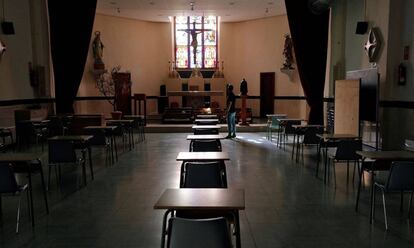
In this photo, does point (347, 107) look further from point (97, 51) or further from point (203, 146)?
point (97, 51)

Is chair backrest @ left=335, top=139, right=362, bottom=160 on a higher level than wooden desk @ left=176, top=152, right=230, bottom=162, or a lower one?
lower

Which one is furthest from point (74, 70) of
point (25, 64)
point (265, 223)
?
point (265, 223)

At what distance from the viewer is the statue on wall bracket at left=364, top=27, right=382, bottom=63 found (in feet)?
28.4

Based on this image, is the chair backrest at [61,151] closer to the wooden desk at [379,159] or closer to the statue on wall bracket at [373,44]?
the wooden desk at [379,159]

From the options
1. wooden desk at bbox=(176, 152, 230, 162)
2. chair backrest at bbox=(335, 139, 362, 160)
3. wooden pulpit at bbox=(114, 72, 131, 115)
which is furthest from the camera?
wooden pulpit at bbox=(114, 72, 131, 115)

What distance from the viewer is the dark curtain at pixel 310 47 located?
11.0 meters

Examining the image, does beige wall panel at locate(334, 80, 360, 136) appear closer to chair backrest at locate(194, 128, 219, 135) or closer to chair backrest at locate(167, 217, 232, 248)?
chair backrest at locate(194, 128, 219, 135)

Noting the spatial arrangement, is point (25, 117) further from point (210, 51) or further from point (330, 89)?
point (210, 51)

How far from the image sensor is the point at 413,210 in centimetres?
495

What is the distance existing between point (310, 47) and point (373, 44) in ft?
8.42

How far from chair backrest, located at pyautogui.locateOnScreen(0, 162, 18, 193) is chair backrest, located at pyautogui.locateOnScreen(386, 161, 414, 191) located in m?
4.10

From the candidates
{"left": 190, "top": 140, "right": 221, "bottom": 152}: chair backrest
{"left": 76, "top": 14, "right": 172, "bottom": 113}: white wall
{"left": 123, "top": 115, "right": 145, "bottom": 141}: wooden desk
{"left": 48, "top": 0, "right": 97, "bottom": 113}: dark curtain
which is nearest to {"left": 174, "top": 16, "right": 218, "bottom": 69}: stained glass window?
{"left": 76, "top": 14, "right": 172, "bottom": 113}: white wall

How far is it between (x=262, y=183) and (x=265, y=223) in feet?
6.35

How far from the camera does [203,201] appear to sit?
9.37ft
